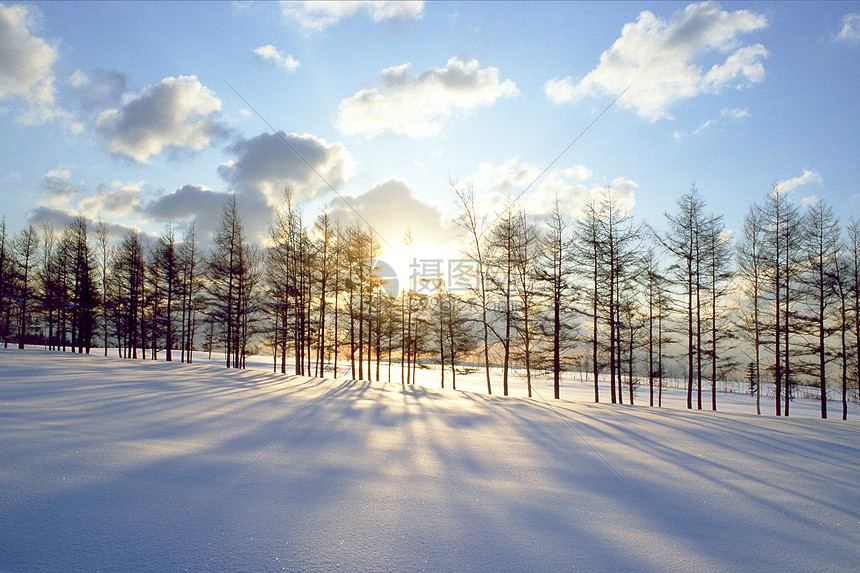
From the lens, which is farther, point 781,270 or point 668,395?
point 668,395

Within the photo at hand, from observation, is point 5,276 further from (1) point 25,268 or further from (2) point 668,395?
(2) point 668,395

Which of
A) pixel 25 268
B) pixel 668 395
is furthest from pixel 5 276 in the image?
pixel 668 395

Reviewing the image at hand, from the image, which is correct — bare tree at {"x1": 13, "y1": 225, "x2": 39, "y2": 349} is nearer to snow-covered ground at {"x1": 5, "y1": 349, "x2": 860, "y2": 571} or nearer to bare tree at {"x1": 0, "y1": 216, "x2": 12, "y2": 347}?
bare tree at {"x1": 0, "y1": 216, "x2": 12, "y2": 347}

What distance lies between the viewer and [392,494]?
16.0 ft

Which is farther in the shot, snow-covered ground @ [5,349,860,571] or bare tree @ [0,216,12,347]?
bare tree @ [0,216,12,347]

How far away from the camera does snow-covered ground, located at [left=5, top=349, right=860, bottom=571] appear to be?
11.5ft

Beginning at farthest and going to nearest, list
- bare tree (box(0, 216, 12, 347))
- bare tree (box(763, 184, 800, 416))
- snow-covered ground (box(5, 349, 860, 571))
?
bare tree (box(0, 216, 12, 347)) → bare tree (box(763, 184, 800, 416)) → snow-covered ground (box(5, 349, 860, 571))

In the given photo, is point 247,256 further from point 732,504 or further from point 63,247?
point 732,504

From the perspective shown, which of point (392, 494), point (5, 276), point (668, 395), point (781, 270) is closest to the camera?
point (392, 494)

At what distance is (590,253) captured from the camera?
74.2 ft

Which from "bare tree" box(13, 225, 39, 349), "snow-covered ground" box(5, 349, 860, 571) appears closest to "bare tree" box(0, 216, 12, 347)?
"bare tree" box(13, 225, 39, 349)

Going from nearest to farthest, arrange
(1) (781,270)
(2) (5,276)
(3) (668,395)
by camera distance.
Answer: (1) (781,270) → (2) (5,276) → (3) (668,395)

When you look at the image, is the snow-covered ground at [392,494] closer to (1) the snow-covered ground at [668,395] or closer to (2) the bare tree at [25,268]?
(1) the snow-covered ground at [668,395]

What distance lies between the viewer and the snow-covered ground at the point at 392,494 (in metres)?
3.50
